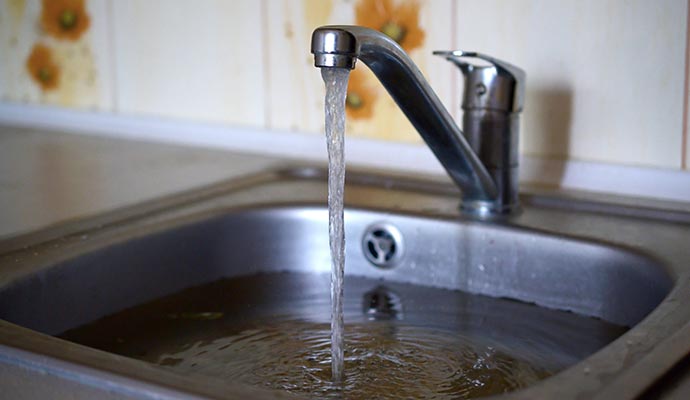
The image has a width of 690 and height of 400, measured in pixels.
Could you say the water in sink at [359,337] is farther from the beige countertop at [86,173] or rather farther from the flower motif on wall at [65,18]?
the flower motif on wall at [65,18]

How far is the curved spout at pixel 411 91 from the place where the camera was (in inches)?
27.1

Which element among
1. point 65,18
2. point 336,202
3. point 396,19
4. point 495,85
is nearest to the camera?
point 336,202

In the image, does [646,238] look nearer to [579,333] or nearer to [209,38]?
[579,333]

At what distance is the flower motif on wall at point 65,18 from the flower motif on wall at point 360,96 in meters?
0.47

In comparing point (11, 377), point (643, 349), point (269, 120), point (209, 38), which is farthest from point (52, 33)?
point (643, 349)

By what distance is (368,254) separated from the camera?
965mm

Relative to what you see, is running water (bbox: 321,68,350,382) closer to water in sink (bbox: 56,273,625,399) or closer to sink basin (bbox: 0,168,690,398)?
water in sink (bbox: 56,273,625,399)

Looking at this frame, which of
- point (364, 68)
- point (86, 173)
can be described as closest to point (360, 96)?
point (364, 68)

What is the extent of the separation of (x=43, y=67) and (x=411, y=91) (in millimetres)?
837

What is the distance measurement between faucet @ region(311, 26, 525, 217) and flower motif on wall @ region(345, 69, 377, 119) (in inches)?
9.1

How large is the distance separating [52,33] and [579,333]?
96 cm

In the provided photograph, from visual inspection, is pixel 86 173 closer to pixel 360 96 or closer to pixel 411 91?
pixel 360 96

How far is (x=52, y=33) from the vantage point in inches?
56.0

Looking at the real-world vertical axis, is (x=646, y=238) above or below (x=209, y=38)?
below
